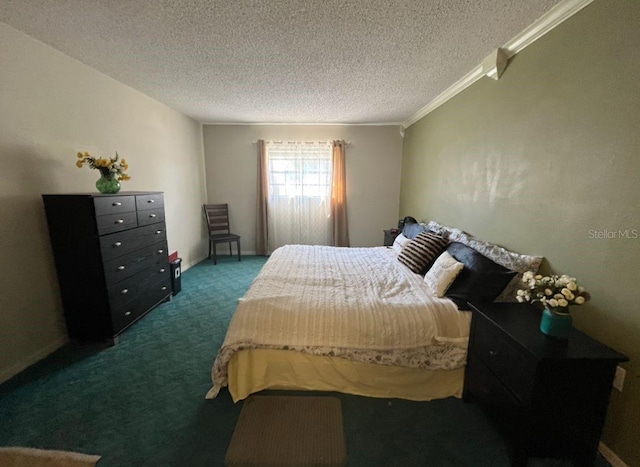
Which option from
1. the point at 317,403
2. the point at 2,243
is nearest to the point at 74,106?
the point at 2,243

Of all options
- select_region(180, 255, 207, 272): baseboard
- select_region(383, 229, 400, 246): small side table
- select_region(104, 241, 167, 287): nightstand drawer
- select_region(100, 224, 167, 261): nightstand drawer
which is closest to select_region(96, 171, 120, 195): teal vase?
select_region(100, 224, 167, 261): nightstand drawer

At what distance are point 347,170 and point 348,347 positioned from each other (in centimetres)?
382

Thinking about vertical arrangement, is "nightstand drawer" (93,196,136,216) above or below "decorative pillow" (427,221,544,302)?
above

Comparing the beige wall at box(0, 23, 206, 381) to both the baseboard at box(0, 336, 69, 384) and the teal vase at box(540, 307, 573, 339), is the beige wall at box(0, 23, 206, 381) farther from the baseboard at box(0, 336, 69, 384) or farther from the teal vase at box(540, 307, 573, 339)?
the teal vase at box(540, 307, 573, 339)

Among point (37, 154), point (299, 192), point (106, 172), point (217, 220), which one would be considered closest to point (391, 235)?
point (299, 192)

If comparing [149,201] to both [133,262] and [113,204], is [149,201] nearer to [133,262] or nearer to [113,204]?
[113,204]

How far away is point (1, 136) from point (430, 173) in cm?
415

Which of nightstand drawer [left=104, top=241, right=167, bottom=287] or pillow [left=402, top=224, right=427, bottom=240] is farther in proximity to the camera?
pillow [left=402, top=224, right=427, bottom=240]

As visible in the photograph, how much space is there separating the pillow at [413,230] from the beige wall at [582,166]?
86cm

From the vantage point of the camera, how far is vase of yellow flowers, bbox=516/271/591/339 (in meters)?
1.22

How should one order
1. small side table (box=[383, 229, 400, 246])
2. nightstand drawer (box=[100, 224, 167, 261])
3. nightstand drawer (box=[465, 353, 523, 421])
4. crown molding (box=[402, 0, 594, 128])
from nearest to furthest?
1. nightstand drawer (box=[465, 353, 523, 421])
2. crown molding (box=[402, 0, 594, 128])
3. nightstand drawer (box=[100, 224, 167, 261])
4. small side table (box=[383, 229, 400, 246])

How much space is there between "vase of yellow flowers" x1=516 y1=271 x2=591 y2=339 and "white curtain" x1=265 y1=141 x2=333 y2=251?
387 centimetres

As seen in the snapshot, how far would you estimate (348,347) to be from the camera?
5.36 feet

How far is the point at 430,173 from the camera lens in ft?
11.8
